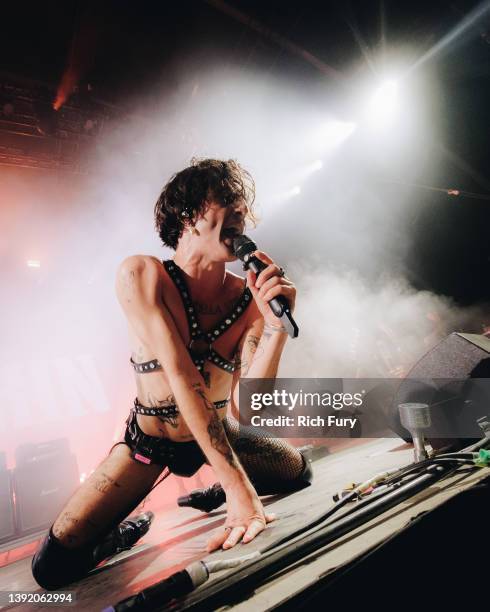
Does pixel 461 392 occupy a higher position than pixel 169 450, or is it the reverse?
pixel 461 392

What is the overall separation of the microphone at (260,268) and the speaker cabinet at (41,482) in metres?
6.32

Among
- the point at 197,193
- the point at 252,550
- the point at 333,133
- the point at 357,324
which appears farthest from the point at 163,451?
the point at 357,324

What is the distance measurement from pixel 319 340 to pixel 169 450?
901cm

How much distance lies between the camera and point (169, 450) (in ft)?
6.63

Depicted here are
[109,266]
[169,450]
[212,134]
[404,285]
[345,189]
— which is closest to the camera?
[169,450]

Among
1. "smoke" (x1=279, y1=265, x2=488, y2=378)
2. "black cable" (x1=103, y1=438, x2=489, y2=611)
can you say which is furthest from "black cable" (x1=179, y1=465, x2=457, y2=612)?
"smoke" (x1=279, y1=265, x2=488, y2=378)

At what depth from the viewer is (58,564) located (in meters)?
1.68

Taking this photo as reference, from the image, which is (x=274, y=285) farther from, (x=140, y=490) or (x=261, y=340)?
(x=140, y=490)

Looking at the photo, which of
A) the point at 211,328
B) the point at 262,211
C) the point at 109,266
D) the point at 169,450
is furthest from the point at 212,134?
the point at 169,450

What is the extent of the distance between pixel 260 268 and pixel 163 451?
56.0 inches

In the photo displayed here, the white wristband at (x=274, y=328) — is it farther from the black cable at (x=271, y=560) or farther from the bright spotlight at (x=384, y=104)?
the bright spotlight at (x=384, y=104)

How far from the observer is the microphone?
1473 millimetres

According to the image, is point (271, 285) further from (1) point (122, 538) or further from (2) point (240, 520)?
(1) point (122, 538)

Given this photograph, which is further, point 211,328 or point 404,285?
point 404,285
